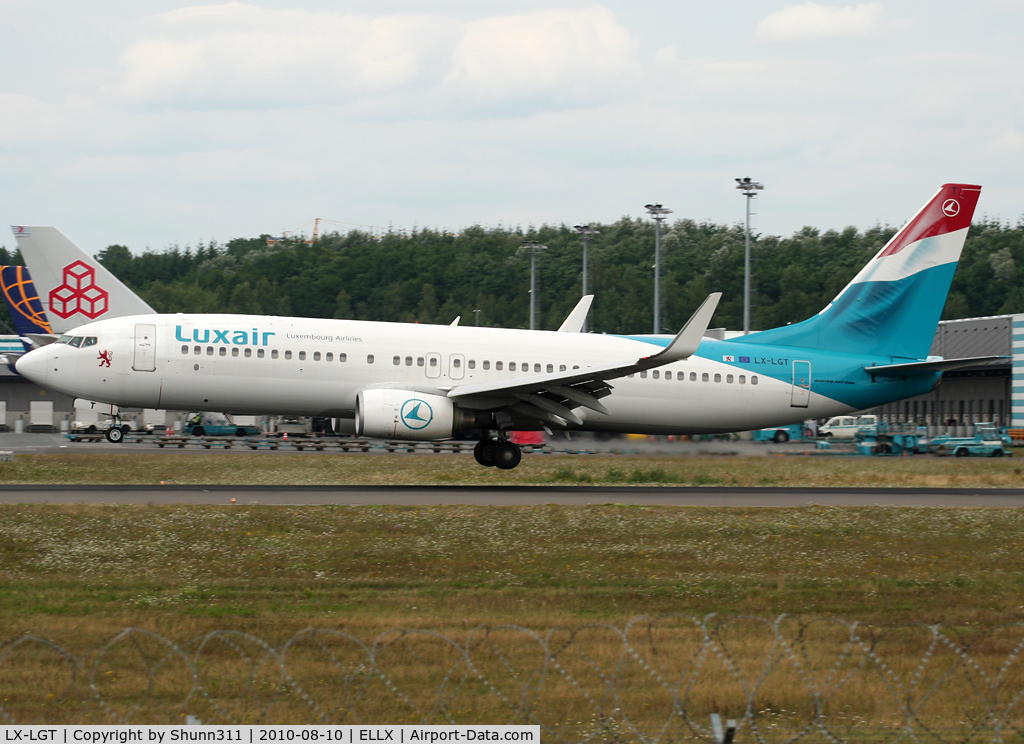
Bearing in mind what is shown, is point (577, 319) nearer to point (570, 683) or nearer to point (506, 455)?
point (506, 455)

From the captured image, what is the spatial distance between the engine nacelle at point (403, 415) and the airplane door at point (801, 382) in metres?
10.7

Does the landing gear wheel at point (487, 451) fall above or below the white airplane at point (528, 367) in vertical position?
below

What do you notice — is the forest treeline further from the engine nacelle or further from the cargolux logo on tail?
the engine nacelle

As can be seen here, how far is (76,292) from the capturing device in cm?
4744

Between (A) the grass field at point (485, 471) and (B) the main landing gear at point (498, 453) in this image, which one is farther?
(A) the grass field at point (485, 471)

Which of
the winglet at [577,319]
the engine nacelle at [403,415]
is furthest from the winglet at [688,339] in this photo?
the winglet at [577,319]

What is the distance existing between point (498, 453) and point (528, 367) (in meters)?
2.63

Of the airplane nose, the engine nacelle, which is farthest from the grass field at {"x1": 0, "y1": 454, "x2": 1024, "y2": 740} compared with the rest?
the airplane nose

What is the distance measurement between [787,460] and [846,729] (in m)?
30.9

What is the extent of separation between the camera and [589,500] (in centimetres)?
2433

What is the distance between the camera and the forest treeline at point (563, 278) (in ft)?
398

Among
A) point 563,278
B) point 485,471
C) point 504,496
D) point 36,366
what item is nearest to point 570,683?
point 504,496

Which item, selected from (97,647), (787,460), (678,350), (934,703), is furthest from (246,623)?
(787,460)

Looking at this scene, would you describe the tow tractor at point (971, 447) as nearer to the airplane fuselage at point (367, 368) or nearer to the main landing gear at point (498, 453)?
the airplane fuselage at point (367, 368)
